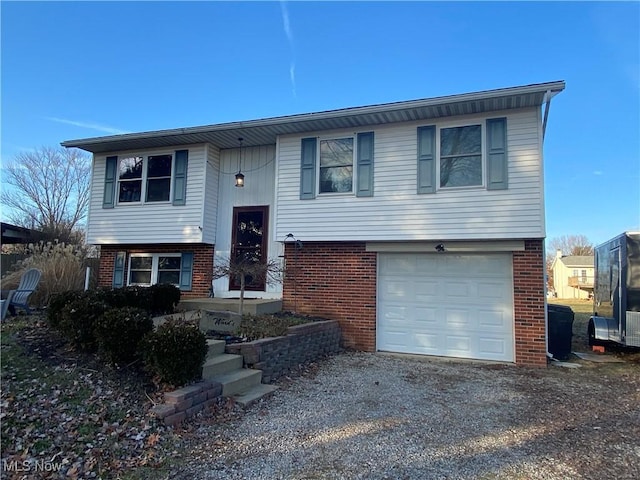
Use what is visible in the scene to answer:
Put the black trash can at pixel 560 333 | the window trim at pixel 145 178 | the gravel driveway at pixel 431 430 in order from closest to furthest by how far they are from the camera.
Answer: the gravel driveway at pixel 431 430, the black trash can at pixel 560 333, the window trim at pixel 145 178

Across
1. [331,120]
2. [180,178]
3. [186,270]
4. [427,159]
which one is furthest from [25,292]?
[427,159]

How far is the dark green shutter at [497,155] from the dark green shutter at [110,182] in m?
9.73

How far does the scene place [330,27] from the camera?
10.2m

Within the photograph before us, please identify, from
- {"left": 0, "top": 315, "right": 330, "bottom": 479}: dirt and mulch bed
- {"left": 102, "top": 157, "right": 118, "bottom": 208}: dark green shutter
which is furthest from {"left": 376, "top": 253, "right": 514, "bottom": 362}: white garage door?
{"left": 102, "top": 157, "right": 118, "bottom": 208}: dark green shutter

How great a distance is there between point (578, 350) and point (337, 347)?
6.03m

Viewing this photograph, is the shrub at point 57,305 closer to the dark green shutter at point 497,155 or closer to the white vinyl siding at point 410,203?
the white vinyl siding at point 410,203

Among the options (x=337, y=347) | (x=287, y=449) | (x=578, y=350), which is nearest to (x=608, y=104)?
(x=578, y=350)

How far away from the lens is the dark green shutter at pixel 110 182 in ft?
36.9

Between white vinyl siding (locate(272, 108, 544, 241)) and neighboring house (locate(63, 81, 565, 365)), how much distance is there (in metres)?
0.03

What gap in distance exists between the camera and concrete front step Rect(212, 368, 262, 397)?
5269 millimetres

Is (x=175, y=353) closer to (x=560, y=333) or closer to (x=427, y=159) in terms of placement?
(x=427, y=159)

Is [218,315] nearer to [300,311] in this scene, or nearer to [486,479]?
[300,311]

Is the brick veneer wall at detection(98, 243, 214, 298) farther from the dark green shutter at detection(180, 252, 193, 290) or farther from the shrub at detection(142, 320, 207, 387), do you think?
the shrub at detection(142, 320, 207, 387)

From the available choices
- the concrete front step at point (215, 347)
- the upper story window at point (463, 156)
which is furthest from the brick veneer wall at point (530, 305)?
the concrete front step at point (215, 347)
